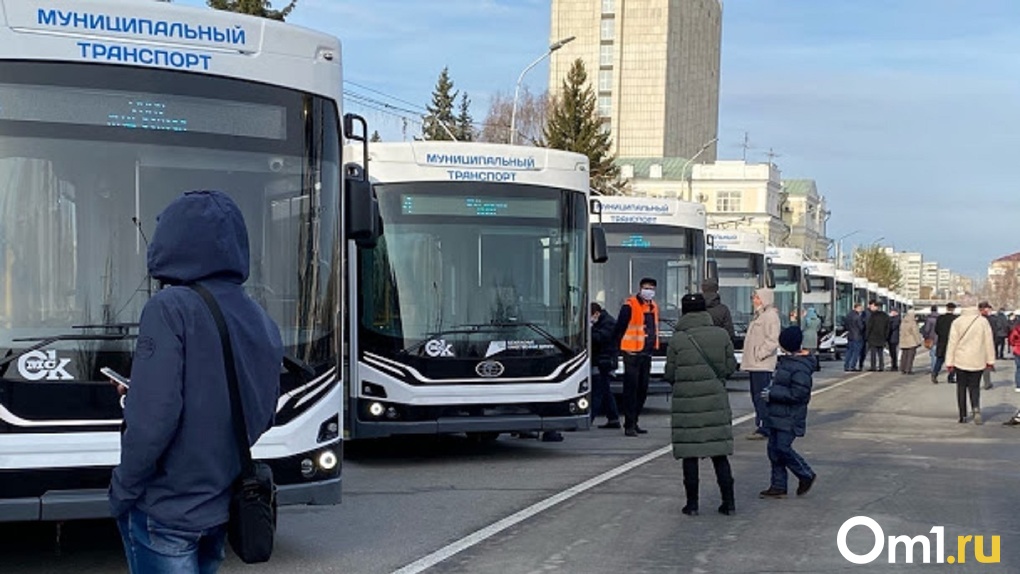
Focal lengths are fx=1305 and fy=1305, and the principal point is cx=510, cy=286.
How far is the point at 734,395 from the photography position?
2481 cm

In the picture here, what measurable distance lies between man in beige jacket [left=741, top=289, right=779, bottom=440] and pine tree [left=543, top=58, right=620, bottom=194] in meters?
46.8

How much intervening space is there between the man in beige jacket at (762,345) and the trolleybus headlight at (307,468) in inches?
321

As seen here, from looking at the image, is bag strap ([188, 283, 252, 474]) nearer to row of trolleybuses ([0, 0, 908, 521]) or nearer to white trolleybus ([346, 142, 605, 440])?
row of trolleybuses ([0, 0, 908, 521])

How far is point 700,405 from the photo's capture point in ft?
32.3

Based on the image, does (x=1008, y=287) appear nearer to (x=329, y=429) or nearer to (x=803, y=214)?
(x=803, y=214)

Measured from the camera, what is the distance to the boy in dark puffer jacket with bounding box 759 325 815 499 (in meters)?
10.6

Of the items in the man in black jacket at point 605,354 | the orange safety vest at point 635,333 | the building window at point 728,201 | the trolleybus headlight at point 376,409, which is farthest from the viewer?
the building window at point 728,201

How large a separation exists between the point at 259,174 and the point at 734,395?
17938mm

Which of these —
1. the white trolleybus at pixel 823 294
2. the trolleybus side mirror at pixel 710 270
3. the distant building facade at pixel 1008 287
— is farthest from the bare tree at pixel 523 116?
the distant building facade at pixel 1008 287

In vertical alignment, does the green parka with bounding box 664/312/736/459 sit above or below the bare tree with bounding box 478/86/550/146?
below

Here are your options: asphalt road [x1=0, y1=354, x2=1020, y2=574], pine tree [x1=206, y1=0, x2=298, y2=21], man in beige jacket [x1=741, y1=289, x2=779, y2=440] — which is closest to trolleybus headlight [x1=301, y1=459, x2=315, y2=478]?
asphalt road [x1=0, y1=354, x2=1020, y2=574]

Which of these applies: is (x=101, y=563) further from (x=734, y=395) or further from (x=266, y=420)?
(x=734, y=395)

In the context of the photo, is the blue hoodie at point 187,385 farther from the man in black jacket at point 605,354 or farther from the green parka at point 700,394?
the man in black jacket at point 605,354

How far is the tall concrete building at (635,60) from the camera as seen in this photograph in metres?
116
